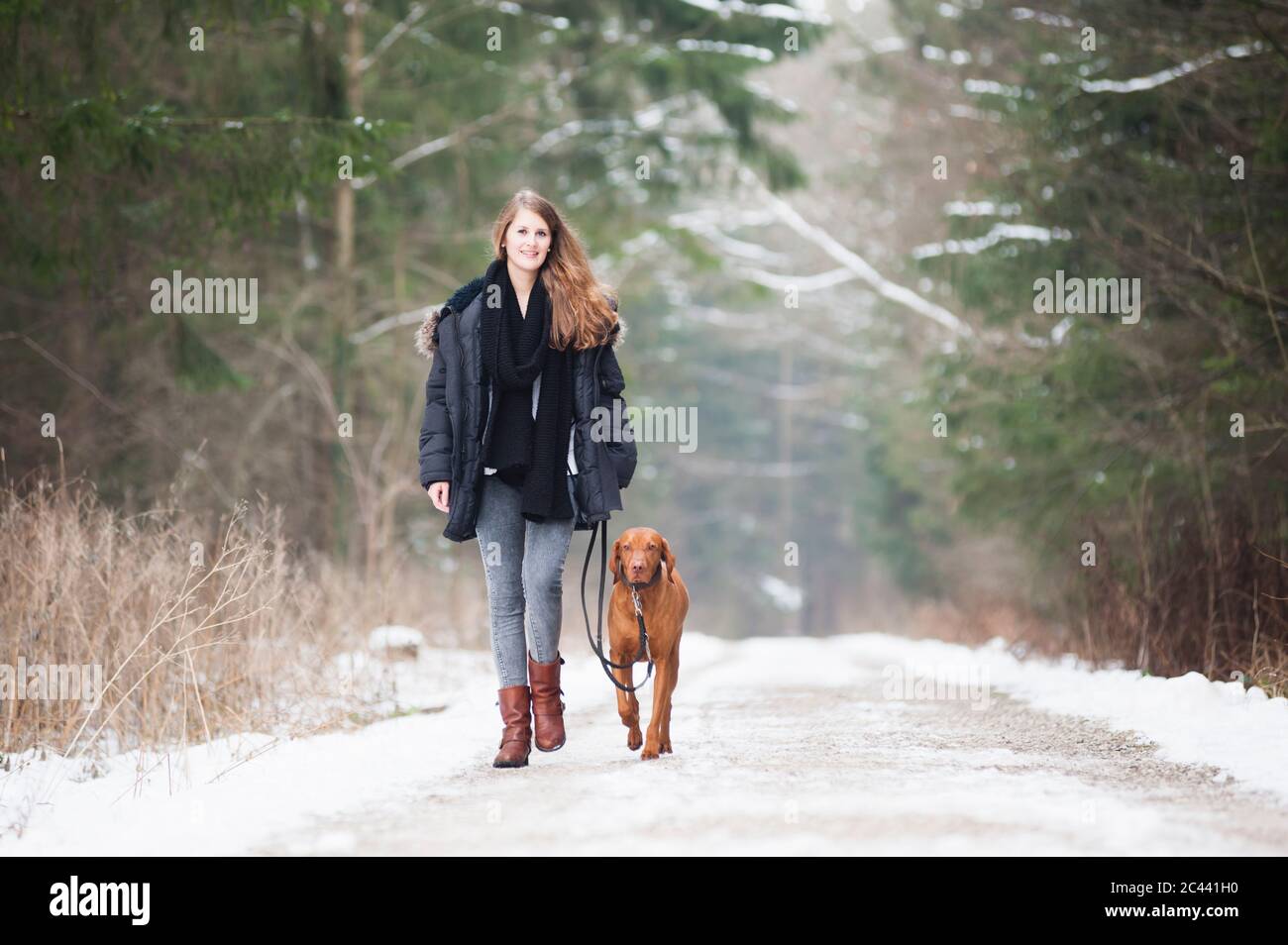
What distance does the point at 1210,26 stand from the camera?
10.3 meters

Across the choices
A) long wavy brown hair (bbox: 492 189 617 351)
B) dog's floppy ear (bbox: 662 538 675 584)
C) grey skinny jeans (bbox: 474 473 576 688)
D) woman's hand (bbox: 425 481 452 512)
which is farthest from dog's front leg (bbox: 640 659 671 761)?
long wavy brown hair (bbox: 492 189 617 351)

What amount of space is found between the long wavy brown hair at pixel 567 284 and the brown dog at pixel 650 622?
2.91ft

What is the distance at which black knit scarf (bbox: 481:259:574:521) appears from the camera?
5605 millimetres

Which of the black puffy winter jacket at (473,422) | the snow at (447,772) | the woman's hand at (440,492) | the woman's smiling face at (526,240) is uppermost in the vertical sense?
the woman's smiling face at (526,240)

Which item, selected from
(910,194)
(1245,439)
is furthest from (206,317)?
(910,194)

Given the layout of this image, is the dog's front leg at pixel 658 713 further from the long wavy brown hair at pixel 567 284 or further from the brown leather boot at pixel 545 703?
the long wavy brown hair at pixel 567 284

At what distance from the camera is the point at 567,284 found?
5.73 m

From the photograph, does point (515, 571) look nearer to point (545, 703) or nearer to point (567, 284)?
point (545, 703)

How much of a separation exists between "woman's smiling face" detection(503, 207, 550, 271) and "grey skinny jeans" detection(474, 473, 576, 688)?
0.95 m

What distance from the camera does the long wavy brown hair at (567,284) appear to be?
567 centimetres

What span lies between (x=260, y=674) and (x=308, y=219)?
11.1m

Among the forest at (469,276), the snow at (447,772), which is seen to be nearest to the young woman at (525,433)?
the snow at (447,772)

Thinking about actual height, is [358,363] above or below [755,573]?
above
